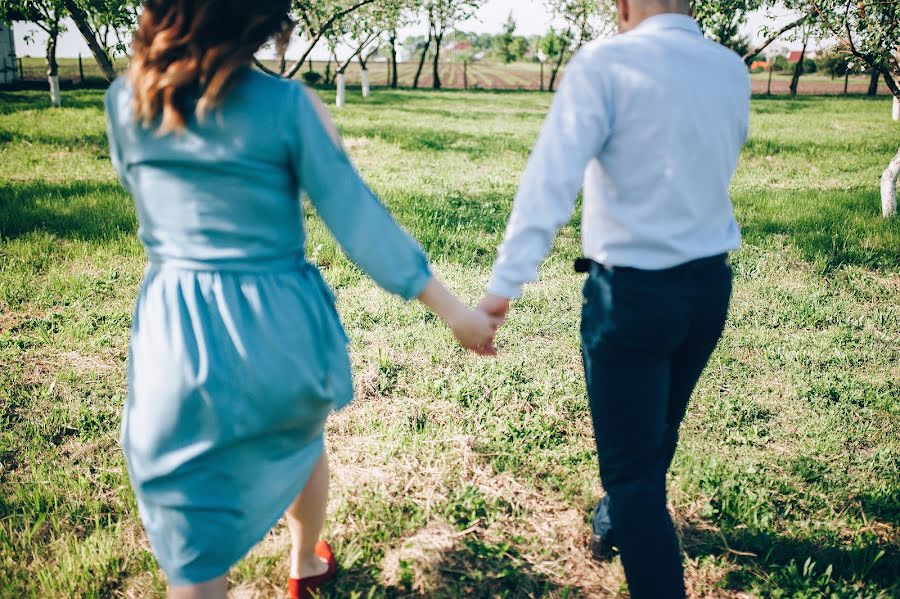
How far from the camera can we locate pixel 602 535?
2418mm

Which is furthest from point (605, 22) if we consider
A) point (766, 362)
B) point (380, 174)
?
point (766, 362)

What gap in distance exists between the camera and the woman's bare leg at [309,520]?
1.96 meters

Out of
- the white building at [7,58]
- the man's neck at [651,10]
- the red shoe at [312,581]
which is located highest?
the white building at [7,58]

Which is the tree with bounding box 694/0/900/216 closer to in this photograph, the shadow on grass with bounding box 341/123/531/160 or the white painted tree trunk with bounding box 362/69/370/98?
the shadow on grass with bounding box 341/123/531/160

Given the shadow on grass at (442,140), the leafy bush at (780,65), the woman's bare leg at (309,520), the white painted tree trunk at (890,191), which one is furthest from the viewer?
the leafy bush at (780,65)

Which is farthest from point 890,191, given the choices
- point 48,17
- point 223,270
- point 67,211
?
point 48,17

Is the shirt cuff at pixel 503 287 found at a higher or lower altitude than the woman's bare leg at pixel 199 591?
higher

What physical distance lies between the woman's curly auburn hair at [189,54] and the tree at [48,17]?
271 inches

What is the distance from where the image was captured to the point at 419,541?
2.47 metres

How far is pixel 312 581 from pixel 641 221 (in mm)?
1606

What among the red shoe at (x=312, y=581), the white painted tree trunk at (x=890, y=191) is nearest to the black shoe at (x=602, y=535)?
the red shoe at (x=312, y=581)

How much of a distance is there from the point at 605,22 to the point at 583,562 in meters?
32.8

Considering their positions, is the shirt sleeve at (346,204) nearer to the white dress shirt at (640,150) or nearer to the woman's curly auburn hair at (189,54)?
the woman's curly auburn hair at (189,54)

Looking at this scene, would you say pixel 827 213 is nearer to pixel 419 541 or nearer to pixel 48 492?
pixel 419 541
